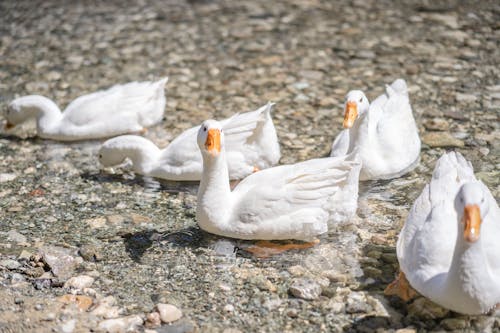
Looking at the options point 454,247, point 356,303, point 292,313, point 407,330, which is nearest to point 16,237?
point 292,313

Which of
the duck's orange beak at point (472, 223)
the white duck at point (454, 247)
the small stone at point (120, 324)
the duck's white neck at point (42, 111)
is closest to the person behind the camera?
the duck's orange beak at point (472, 223)

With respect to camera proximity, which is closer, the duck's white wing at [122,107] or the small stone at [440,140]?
the small stone at [440,140]

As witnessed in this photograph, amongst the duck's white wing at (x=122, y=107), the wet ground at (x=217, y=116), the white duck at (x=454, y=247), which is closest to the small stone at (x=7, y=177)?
the wet ground at (x=217, y=116)

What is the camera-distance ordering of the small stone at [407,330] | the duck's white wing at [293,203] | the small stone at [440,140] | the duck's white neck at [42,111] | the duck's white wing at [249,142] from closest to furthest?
the small stone at [407,330] < the duck's white wing at [293,203] < the duck's white wing at [249,142] < the small stone at [440,140] < the duck's white neck at [42,111]

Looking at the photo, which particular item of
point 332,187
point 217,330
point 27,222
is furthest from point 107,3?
point 217,330

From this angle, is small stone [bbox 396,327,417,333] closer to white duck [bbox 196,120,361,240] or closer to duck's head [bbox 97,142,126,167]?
white duck [bbox 196,120,361,240]

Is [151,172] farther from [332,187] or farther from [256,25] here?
[256,25]

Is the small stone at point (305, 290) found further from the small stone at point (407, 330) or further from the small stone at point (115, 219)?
the small stone at point (115, 219)

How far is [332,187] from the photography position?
16.4 ft

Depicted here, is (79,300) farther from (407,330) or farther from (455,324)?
(455,324)

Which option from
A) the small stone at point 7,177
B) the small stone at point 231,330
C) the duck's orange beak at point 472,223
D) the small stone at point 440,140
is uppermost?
the duck's orange beak at point 472,223

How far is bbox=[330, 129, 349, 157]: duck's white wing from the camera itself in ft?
A: 19.3

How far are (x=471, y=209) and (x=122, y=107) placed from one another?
3.81m

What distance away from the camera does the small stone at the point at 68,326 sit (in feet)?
13.8
